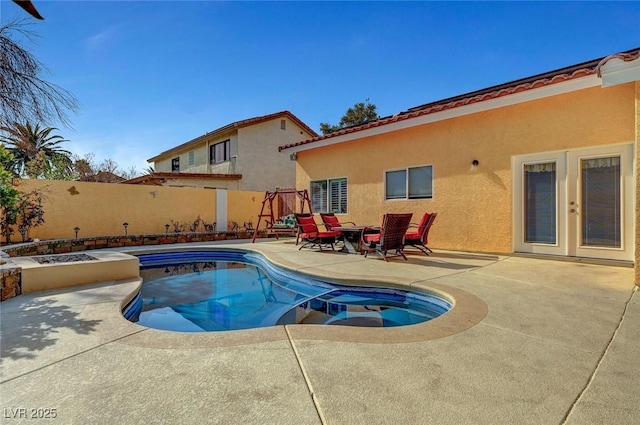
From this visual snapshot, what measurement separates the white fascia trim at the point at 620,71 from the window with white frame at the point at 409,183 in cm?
464

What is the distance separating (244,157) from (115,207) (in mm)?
8891

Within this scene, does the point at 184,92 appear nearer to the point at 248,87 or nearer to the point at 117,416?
the point at 248,87

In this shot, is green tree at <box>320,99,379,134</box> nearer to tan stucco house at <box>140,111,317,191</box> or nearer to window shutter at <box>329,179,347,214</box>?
tan stucco house at <box>140,111,317,191</box>

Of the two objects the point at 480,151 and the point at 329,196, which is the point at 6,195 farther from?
the point at 480,151

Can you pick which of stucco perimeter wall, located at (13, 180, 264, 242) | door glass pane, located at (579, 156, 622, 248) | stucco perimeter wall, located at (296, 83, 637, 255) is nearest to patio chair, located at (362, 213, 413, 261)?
stucco perimeter wall, located at (296, 83, 637, 255)

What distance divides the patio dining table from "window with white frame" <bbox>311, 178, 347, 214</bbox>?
108 inches

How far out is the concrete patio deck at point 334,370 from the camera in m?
1.95

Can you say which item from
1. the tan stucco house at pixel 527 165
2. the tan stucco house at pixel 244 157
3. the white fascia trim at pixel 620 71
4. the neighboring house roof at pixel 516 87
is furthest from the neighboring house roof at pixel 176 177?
the white fascia trim at pixel 620 71

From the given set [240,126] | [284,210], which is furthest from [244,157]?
[284,210]

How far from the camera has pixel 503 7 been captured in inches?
369

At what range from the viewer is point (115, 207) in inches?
495

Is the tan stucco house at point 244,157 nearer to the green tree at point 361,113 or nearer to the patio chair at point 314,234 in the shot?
the green tree at point 361,113

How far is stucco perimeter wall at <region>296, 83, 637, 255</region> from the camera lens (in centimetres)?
675

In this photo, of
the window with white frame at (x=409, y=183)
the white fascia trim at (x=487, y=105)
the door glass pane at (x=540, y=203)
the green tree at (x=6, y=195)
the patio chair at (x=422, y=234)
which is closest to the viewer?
the green tree at (x=6, y=195)
